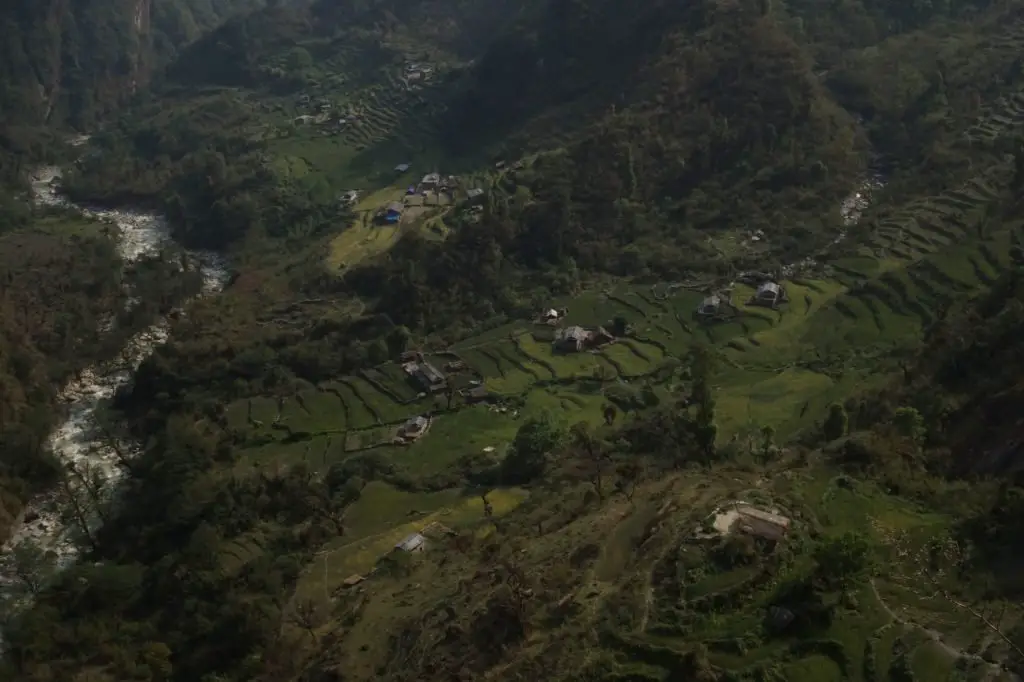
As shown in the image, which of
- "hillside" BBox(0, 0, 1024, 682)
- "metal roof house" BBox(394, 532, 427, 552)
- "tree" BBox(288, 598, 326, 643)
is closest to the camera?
"hillside" BBox(0, 0, 1024, 682)

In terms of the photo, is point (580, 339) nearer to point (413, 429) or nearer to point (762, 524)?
point (413, 429)

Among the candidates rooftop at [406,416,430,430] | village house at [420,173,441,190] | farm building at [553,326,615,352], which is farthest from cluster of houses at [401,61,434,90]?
rooftop at [406,416,430,430]

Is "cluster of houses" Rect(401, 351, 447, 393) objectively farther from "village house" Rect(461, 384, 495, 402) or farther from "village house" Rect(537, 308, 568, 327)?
"village house" Rect(537, 308, 568, 327)

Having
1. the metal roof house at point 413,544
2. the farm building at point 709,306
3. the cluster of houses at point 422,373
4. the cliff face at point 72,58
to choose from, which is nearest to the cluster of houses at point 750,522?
the metal roof house at point 413,544

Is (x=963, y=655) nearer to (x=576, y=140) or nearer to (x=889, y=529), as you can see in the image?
(x=889, y=529)

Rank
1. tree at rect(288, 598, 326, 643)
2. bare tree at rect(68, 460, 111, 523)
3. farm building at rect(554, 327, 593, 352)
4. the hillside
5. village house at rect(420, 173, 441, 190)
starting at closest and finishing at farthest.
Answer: the hillside, tree at rect(288, 598, 326, 643), bare tree at rect(68, 460, 111, 523), farm building at rect(554, 327, 593, 352), village house at rect(420, 173, 441, 190)

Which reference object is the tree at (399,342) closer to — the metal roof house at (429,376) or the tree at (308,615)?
the metal roof house at (429,376)
